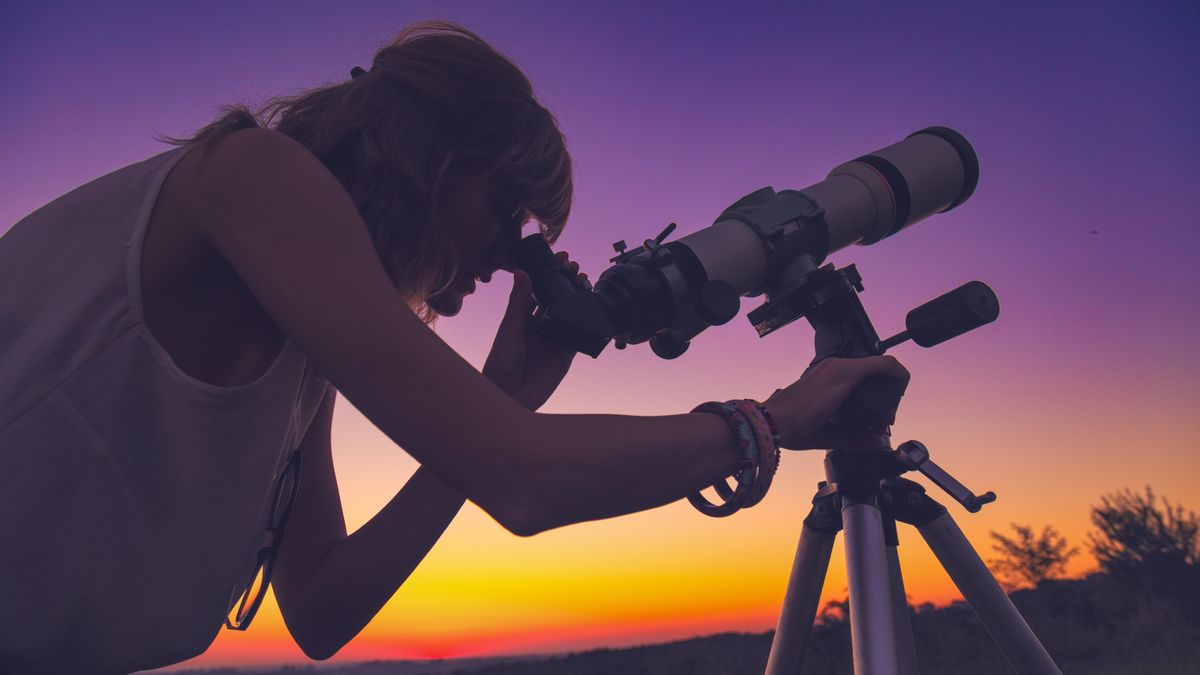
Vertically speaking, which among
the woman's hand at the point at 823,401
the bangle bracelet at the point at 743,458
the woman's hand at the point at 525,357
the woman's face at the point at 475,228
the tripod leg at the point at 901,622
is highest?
the woman's face at the point at 475,228

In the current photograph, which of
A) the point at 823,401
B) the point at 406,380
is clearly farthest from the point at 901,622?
the point at 406,380

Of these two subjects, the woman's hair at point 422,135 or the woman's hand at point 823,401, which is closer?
the woman's hand at point 823,401

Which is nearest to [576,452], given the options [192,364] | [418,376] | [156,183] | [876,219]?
[418,376]

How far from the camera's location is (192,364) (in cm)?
118

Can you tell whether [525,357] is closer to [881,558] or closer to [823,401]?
[823,401]

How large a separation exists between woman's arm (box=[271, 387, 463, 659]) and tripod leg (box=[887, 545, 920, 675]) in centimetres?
89

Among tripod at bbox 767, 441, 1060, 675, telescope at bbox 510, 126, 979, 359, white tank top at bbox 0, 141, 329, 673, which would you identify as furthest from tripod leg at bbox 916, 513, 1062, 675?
white tank top at bbox 0, 141, 329, 673

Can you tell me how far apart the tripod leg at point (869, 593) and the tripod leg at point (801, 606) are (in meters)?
0.14

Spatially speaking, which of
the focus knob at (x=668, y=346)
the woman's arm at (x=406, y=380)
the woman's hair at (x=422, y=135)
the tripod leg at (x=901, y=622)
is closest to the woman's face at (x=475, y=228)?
the woman's hair at (x=422, y=135)

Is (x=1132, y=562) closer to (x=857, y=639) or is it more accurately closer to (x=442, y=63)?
(x=857, y=639)

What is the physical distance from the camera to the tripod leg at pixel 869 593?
124 cm

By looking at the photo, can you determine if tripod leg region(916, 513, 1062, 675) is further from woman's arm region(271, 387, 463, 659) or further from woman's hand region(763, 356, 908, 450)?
woman's arm region(271, 387, 463, 659)

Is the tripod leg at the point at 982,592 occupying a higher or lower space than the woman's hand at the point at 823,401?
lower

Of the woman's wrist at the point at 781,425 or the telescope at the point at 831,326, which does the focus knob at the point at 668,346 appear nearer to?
the telescope at the point at 831,326
